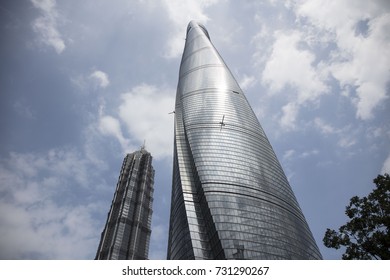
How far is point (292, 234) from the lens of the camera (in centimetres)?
5425

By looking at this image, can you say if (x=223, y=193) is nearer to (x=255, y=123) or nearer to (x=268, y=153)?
(x=268, y=153)

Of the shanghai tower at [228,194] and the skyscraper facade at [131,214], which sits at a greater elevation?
the skyscraper facade at [131,214]

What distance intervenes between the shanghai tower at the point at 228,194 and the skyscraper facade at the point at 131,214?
134ft

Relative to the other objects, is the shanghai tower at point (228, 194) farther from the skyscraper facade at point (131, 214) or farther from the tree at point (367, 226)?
the skyscraper facade at point (131, 214)

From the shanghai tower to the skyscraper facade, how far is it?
40819 millimetres

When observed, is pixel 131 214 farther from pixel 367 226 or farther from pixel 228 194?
pixel 367 226

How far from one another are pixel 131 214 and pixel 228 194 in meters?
60.6

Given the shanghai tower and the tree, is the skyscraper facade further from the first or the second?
the tree

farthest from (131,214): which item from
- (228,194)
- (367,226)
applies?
(367,226)

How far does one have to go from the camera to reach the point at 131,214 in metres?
106

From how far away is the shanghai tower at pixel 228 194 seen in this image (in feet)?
163

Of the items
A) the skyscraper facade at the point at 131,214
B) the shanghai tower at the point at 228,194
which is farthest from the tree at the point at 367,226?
the skyscraper facade at the point at 131,214

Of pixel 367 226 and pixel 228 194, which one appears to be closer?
pixel 367 226
